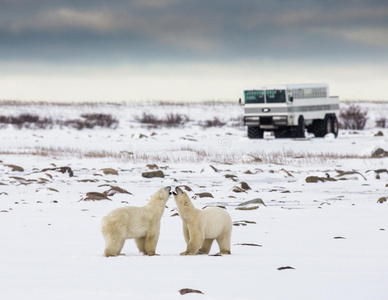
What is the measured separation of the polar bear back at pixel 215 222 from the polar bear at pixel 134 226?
0.42 meters

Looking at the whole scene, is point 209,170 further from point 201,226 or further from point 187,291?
point 187,291

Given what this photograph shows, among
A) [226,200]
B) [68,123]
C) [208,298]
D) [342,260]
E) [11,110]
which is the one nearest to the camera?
[208,298]

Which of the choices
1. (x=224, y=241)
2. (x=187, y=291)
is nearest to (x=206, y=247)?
(x=224, y=241)

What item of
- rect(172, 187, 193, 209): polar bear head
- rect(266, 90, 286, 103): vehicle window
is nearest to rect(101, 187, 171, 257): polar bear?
rect(172, 187, 193, 209): polar bear head

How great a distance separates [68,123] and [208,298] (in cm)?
4934

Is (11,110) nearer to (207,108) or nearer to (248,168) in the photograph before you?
(207,108)

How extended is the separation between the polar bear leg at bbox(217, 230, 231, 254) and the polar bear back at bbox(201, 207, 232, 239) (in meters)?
0.03

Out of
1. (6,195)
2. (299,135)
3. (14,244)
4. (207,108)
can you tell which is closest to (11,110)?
(207,108)

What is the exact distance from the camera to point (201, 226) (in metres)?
5.98

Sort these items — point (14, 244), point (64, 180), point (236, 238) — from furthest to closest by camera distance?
point (64, 180)
point (236, 238)
point (14, 244)

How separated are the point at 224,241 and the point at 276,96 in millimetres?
28190

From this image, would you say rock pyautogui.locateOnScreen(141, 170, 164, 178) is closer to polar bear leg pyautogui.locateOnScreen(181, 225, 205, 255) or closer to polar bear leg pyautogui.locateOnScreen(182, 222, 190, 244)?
polar bear leg pyautogui.locateOnScreen(182, 222, 190, 244)

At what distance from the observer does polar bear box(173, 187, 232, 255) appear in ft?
19.5

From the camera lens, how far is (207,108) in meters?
76.7
